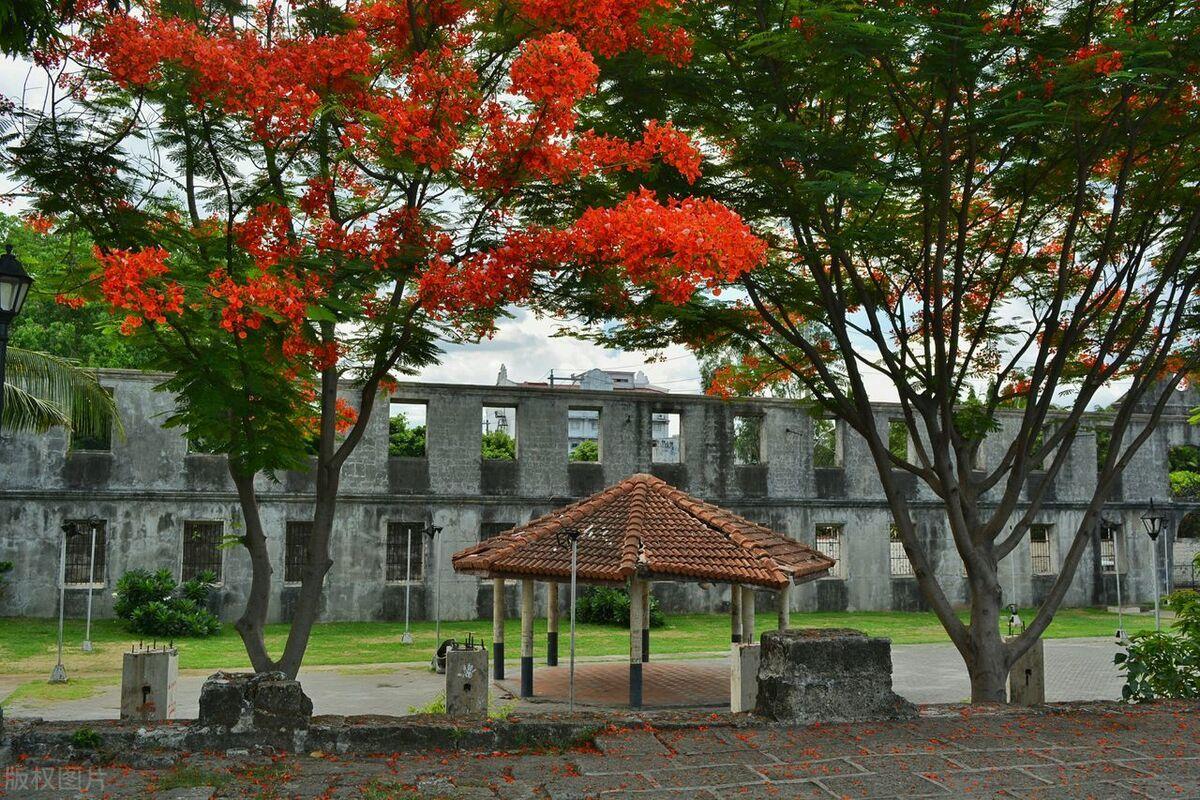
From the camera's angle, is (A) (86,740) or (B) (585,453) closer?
(A) (86,740)

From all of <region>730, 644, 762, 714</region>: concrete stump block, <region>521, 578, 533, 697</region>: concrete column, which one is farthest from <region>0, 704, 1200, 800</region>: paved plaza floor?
→ <region>521, 578, 533, 697</region>: concrete column

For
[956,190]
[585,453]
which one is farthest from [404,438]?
[956,190]

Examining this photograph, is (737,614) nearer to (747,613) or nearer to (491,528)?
(747,613)

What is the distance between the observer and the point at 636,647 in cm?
1380

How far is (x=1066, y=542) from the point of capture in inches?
1150

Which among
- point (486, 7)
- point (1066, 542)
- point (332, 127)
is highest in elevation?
point (486, 7)

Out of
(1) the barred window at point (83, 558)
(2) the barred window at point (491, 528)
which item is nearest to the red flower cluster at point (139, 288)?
(1) the barred window at point (83, 558)

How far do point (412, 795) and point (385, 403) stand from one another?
18.9 metres

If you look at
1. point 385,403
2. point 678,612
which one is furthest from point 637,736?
point 678,612

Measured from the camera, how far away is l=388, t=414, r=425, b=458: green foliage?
1543 inches

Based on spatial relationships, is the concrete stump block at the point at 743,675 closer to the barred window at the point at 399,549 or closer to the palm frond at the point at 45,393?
the palm frond at the point at 45,393

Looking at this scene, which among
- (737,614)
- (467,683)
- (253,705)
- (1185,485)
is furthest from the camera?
(1185,485)

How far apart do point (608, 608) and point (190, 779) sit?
62.1 ft

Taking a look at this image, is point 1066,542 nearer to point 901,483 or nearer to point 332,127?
point 901,483
